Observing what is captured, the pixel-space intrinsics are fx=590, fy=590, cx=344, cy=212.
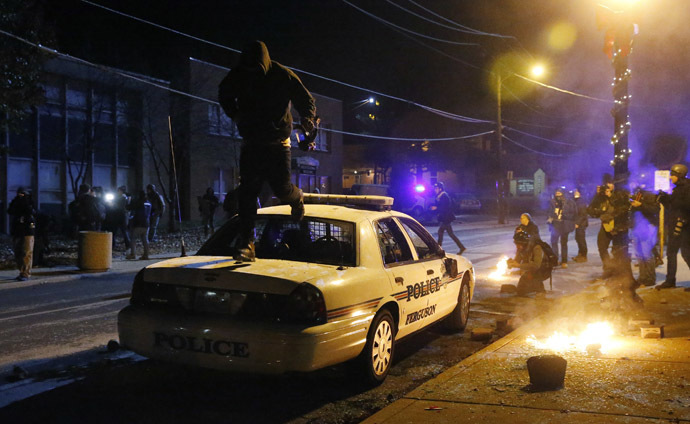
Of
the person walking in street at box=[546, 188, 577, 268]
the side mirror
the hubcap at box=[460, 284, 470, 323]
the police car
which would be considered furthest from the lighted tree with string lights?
the police car

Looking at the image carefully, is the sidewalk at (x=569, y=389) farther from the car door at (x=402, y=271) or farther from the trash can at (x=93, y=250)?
the trash can at (x=93, y=250)

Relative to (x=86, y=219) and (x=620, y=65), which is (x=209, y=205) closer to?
(x=86, y=219)

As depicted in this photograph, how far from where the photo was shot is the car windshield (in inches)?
190

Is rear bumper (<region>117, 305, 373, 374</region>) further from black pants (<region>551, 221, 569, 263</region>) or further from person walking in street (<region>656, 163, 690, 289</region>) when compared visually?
black pants (<region>551, 221, 569, 263</region>)

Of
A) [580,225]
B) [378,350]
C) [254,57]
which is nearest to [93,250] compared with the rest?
[254,57]

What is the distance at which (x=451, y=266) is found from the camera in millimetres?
6160

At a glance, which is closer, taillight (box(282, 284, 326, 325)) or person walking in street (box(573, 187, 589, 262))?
taillight (box(282, 284, 326, 325))

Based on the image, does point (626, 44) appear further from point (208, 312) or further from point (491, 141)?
point (491, 141)

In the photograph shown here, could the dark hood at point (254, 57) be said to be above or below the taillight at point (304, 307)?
above

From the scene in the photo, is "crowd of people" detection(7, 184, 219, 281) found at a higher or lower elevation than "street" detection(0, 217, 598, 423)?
higher

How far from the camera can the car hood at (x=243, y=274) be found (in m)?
4.04

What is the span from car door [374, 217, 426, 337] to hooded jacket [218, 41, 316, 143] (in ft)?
4.30

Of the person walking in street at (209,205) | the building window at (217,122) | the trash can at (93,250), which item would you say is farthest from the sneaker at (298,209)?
the building window at (217,122)

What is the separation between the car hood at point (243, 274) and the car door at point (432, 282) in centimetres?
139
